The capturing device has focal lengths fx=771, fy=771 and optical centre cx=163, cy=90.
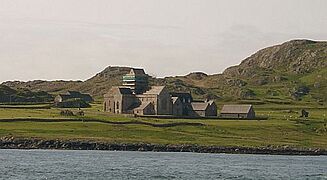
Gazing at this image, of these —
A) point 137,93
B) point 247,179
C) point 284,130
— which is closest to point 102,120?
point 284,130

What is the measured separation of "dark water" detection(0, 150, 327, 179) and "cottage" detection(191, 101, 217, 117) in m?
59.2

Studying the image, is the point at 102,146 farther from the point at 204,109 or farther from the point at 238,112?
the point at 238,112

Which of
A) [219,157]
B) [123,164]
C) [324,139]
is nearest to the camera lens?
[123,164]

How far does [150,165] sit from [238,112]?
8376 centimetres

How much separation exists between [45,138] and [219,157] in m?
27.0

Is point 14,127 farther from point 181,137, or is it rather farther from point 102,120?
point 181,137

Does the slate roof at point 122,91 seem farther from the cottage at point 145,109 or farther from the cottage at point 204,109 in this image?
the cottage at point 204,109

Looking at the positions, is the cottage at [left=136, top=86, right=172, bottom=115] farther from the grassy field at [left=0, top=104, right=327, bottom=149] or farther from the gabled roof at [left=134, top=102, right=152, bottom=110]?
the grassy field at [left=0, top=104, right=327, bottom=149]

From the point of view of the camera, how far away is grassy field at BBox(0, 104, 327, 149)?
117 m

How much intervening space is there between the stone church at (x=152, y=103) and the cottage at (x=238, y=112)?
3.02 m

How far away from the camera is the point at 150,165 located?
278 ft

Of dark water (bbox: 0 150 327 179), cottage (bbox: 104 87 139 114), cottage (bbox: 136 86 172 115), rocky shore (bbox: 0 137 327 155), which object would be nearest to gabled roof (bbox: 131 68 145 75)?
cottage (bbox: 104 87 139 114)

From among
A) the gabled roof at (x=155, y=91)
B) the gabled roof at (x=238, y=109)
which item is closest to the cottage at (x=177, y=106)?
the gabled roof at (x=155, y=91)

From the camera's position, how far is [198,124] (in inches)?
5325
